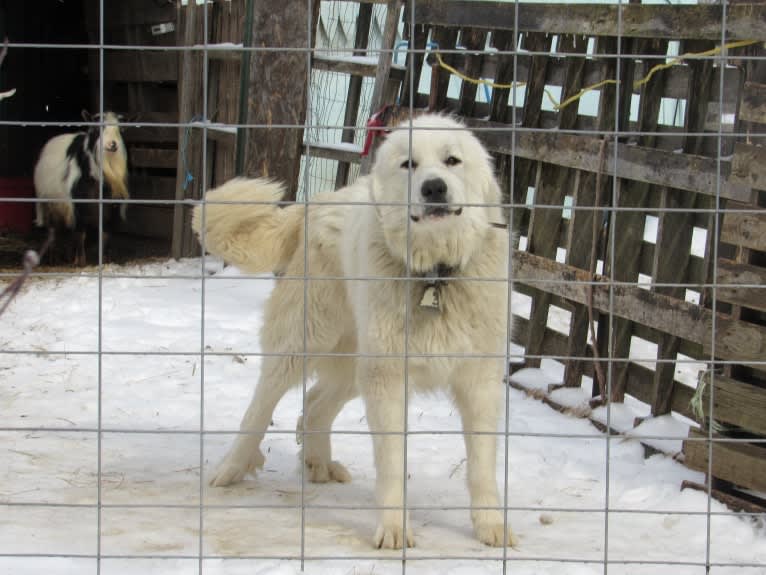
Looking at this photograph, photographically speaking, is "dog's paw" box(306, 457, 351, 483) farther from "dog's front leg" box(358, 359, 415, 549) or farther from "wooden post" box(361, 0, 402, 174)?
"wooden post" box(361, 0, 402, 174)

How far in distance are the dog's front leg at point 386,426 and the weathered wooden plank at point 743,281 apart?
131 cm

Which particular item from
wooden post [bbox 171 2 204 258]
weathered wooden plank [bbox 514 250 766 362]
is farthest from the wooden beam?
wooden post [bbox 171 2 204 258]

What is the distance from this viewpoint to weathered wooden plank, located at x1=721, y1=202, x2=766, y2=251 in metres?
3.97

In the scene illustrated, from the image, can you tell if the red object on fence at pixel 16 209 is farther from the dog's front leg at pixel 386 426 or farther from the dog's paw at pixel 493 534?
the dog's paw at pixel 493 534

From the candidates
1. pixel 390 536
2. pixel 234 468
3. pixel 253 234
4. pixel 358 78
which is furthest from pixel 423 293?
pixel 358 78

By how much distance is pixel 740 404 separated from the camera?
4.04 metres

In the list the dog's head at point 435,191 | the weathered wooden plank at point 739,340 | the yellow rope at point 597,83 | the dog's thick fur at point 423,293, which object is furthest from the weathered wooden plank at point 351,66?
the weathered wooden plank at point 739,340

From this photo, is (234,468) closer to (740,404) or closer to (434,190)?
(434,190)

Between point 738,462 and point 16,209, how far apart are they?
8812mm

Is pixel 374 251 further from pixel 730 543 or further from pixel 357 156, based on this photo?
pixel 357 156

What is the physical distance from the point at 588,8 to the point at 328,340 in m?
2.39

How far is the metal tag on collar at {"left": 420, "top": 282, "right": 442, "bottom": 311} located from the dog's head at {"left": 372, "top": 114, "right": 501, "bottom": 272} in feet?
0.33

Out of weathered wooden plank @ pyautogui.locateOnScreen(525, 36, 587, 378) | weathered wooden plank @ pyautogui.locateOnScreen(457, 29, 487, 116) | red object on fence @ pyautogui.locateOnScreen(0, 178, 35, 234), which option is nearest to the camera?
weathered wooden plank @ pyautogui.locateOnScreen(525, 36, 587, 378)

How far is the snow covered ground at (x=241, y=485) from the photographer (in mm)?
3271
